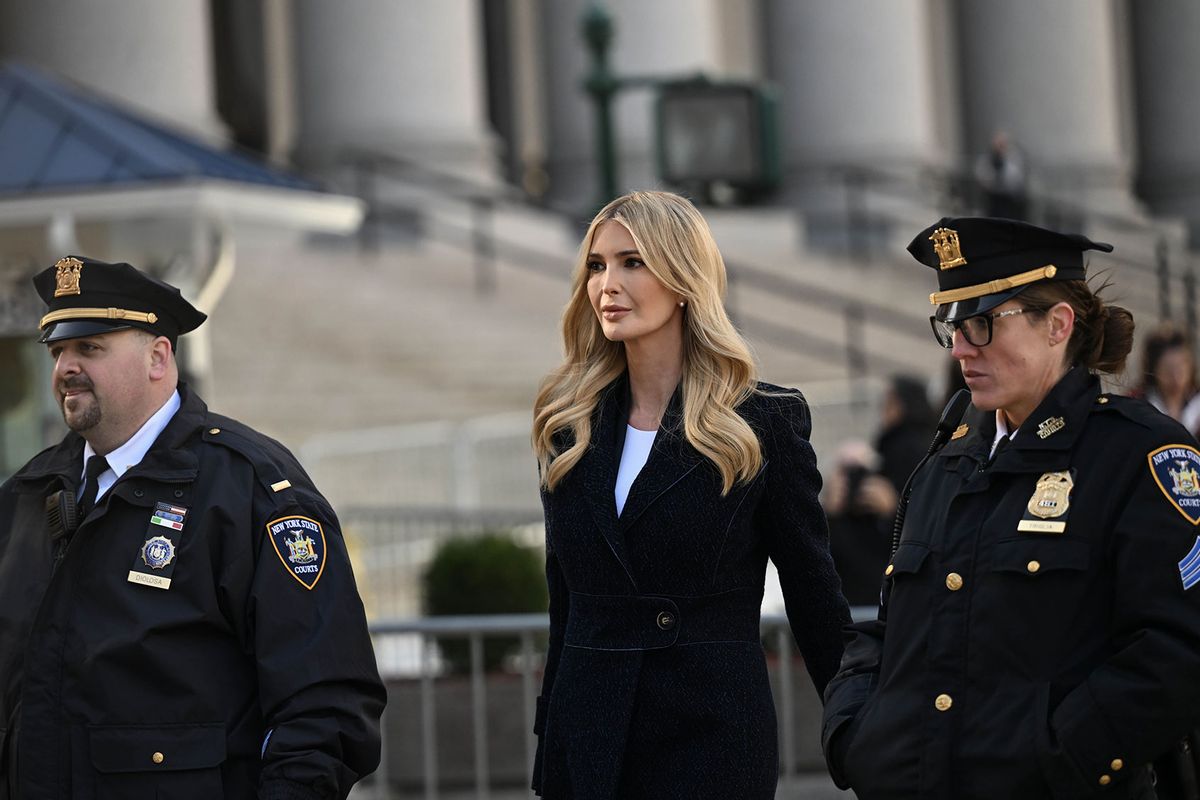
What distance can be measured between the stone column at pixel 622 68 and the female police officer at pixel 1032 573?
18.7 m

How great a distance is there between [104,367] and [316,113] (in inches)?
729

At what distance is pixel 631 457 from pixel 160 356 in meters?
1.00

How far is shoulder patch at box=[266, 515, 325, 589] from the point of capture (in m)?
3.90

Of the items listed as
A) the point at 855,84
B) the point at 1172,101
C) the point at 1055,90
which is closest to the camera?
the point at 855,84

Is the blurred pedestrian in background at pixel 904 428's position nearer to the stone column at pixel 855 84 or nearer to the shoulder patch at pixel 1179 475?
the shoulder patch at pixel 1179 475

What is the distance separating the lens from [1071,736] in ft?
11.2

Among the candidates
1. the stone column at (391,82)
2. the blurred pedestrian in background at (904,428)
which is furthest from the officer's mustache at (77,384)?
the stone column at (391,82)

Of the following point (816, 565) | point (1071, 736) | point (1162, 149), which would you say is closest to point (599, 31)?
point (816, 565)

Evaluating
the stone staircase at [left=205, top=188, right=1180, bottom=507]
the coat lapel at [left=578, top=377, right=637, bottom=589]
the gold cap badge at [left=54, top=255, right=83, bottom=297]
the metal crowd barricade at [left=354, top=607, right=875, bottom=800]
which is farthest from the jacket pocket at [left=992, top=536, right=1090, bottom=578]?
the stone staircase at [left=205, top=188, right=1180, bottom=507]

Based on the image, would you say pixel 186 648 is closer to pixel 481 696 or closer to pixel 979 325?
pixel 979 325

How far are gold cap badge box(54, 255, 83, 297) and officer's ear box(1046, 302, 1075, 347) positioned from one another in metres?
1.91

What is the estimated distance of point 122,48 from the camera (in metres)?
19.5

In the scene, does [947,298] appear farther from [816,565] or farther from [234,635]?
[234,635]

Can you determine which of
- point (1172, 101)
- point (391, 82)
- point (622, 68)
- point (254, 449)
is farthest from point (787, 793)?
point (1172, 101)
